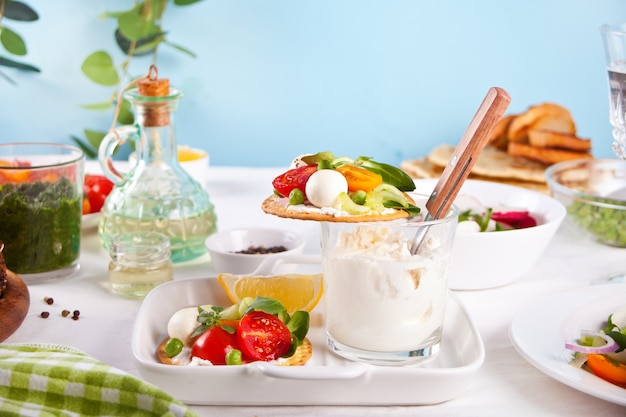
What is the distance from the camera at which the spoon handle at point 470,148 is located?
123 centimetres

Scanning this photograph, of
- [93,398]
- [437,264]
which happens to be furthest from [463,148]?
[93,398]

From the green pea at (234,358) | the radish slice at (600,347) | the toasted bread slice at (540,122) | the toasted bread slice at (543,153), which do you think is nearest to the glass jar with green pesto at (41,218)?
the green pea at (234,358)

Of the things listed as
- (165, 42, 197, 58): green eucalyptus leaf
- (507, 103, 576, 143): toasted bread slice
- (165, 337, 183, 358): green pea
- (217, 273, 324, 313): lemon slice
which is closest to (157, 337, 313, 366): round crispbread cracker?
(165, 337, 183, 358): green pea

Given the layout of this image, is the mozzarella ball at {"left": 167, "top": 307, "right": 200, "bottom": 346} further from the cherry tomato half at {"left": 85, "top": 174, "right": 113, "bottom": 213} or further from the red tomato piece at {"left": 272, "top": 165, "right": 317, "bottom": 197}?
the cherry tomato half at {"left": 85, "top": 174, "right": 113, "bottom": 213}

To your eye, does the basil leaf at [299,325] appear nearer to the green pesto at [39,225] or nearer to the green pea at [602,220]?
the green pesto at [39,225]

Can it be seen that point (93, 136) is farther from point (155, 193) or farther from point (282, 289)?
point (282, 289)

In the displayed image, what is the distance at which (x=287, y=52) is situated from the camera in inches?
132

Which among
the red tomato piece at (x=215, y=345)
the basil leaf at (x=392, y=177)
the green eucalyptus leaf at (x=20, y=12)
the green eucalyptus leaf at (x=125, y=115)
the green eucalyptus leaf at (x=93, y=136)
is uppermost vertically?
the green eucalyptus leaf at (x=20, y=12)

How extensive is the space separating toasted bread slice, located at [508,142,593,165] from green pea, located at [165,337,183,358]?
1632 millimetres

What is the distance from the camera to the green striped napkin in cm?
104

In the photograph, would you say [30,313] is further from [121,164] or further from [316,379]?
[121,164]

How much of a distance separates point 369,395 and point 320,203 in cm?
28

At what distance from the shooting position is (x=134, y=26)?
3199 millimetres

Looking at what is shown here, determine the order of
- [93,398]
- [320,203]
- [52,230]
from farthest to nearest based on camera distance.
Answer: [52,230] < [320,203] < [93,398]
